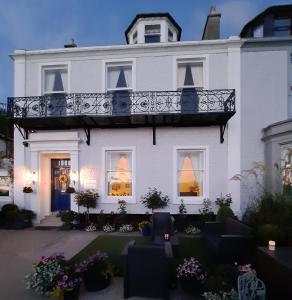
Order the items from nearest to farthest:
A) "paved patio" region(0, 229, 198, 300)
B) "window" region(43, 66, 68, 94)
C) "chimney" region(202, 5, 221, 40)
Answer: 1. "paved patio" region(0, 229, 198, 300)
2. "window" region(43, 66, 68, 94)
3. "chimney" region(202, 5, 221, 40)

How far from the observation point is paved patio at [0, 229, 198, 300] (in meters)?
3.94


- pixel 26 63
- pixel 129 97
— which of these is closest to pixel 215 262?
pixel 129 97

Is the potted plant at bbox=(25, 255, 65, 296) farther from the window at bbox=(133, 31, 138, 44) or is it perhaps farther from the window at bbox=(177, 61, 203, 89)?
the window at bbox=(133, 31, 138, 44)

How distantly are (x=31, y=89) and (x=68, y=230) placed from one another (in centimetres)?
569

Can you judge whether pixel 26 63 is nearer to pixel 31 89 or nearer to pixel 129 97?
pixel 31 89

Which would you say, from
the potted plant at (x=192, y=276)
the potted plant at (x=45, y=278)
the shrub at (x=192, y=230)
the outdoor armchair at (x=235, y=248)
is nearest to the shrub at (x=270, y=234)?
the outdoor armchair at (x=235, y=248)

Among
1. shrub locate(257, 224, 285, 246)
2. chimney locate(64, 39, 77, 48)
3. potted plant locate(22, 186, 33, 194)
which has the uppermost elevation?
chimney locate(64, 39, 77, 48)

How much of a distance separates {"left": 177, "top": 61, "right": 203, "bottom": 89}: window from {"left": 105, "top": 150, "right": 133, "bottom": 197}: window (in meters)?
3.44

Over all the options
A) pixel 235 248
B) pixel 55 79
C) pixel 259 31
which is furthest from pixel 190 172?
pixel 259 31

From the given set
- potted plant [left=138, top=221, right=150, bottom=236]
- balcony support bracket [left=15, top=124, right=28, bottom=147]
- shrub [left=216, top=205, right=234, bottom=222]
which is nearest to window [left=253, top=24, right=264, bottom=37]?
shrub [left=216, top=205, right=234, bottom=222]

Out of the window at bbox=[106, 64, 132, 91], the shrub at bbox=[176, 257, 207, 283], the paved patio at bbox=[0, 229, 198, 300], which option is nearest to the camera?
the shrub at bbox=[176, 257, 207, 283]

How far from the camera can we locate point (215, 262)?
5039 millimetres

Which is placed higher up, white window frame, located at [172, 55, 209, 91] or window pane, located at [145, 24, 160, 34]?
window pane, located at [145, 24, 160, 34]

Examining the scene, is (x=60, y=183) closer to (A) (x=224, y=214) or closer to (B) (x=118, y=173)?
(B) (x=118, y=173)
